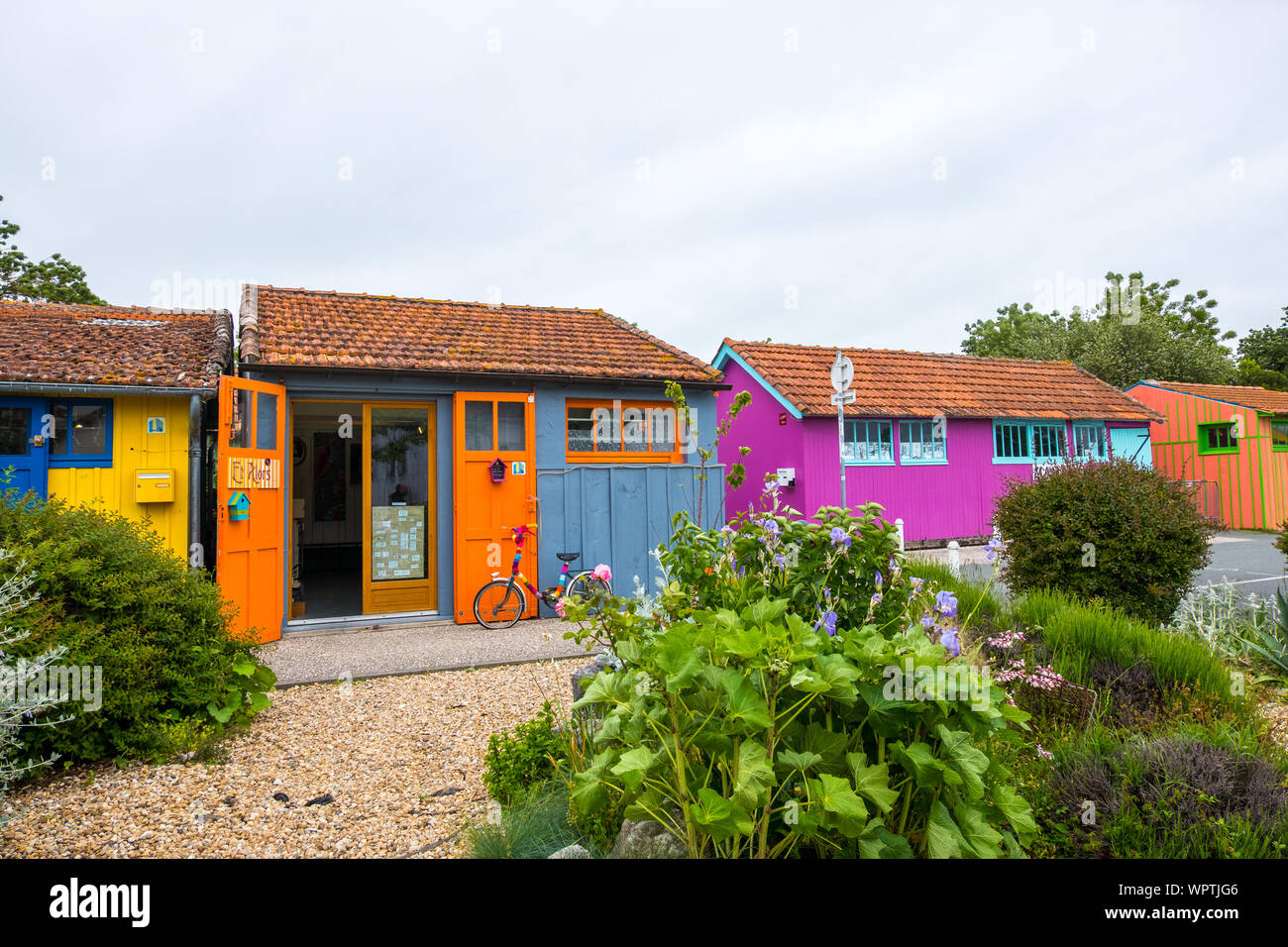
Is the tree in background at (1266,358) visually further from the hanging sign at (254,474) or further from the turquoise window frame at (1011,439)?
the hanging sign at (254,474)

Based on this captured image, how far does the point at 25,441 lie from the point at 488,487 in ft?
16.6

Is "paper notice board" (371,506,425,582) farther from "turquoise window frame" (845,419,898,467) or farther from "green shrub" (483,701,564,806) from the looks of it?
"turquoise window frame" (845,419,898,467)

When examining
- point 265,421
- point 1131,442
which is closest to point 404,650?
point 265,421

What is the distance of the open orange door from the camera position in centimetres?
707

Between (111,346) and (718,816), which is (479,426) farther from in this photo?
(718,816)

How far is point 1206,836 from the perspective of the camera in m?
2.51

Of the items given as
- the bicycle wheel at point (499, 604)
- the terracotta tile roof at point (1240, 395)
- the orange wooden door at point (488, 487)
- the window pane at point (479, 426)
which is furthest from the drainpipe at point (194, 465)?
the terracotta tile roof at point (1240, 395)

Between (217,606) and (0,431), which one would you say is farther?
(0,431)

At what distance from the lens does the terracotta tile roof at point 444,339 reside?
8522mm

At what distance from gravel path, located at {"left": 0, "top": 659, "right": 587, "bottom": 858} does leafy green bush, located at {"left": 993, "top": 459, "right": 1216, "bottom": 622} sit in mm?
4178
